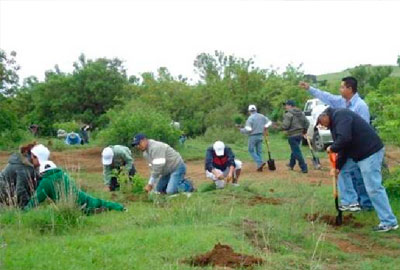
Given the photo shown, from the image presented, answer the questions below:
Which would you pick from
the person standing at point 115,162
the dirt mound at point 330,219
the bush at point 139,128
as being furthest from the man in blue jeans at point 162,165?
the bush at point 139,128

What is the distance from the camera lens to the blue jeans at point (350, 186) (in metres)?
8.93

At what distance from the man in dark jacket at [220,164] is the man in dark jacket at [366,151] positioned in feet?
12.1

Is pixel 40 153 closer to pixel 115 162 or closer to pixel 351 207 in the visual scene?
pixel 115 162

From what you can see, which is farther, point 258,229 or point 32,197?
point 32,197

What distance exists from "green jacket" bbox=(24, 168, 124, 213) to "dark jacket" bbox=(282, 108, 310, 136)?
652 cm

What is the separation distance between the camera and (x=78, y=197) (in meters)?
8.76

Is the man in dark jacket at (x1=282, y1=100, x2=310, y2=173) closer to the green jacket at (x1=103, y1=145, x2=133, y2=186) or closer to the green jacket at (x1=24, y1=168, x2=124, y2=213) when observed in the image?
the green jacket at (x1=103, y1=145, x2=133, y2=186)

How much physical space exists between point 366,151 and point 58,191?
13.9ft

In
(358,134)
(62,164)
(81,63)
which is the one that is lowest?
(62,164)

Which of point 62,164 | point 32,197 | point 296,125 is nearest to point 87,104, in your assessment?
point 62,164

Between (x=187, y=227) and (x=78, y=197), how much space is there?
2.07 metres

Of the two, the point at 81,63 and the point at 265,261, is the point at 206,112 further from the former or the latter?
the point at 265,261

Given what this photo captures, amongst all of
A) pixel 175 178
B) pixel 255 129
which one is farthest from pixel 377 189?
pixel 255 129

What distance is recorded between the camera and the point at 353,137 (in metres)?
8.23
